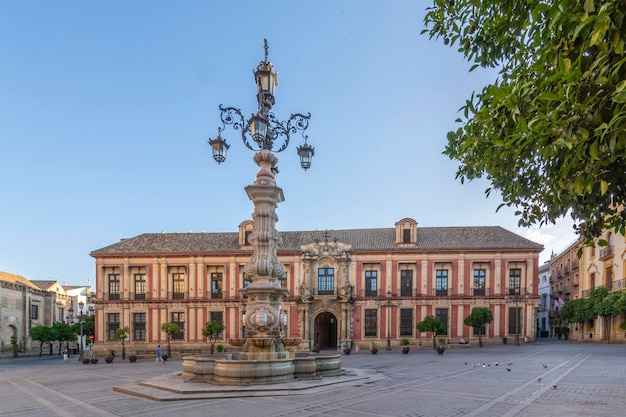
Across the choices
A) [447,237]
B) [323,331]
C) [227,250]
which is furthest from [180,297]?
[447,237]

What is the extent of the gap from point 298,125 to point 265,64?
2160mm

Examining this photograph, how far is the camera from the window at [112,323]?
36438 millimetres

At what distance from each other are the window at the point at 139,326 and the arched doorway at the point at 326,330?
1489cm

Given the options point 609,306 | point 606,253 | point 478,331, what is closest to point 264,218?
point 478,331

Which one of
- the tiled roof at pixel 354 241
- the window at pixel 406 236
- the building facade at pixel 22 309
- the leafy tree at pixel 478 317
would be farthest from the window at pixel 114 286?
the leafy tree at pixel 478 317

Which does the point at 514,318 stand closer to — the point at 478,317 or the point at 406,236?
the point at 478,317

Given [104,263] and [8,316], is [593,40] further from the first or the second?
[8,316]

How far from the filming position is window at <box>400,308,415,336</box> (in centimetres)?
3525

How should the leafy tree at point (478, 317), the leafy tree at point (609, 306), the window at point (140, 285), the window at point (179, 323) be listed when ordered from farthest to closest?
the window at point (140, 285), the window at point (179, 323), the leafy tree at point (478, 317), the leafy tree at point (609, 306)

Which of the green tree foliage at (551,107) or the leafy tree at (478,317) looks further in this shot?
the leafy tree at (478,317)

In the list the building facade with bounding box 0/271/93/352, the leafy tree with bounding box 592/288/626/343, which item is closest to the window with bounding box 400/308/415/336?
the leafy tree with bounding box 592/288/626/343

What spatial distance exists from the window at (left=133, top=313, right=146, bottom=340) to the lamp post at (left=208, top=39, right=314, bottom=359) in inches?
1078

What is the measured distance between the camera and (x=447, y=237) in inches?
1462

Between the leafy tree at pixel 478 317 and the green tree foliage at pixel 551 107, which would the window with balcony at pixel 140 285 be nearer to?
the leafy tree at pixel 478 317
